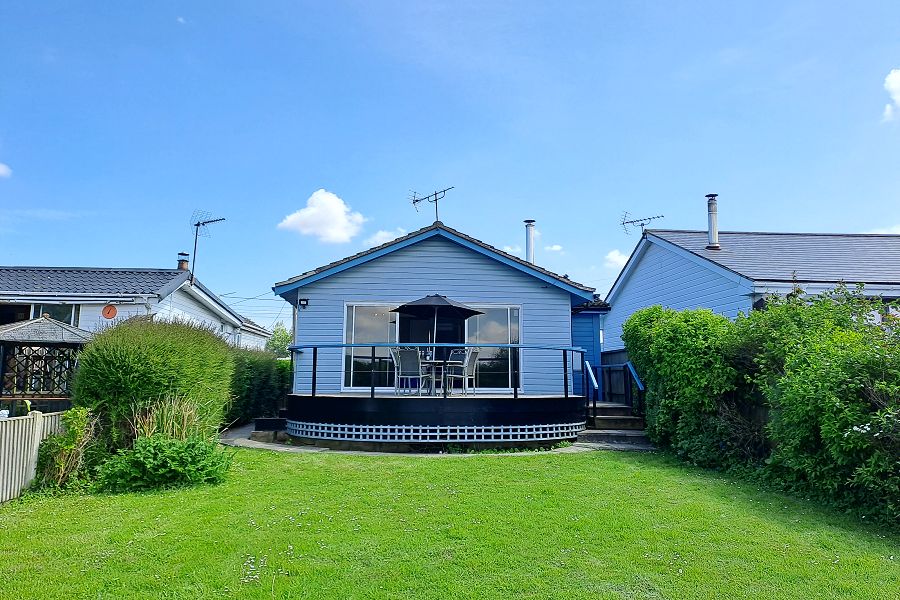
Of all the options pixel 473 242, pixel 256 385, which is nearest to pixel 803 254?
pixel 473 242

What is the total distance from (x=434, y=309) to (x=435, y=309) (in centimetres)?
9

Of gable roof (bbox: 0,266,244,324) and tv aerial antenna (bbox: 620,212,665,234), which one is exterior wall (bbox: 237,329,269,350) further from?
tv aerial antenna (bbox: 620,212,665,234)

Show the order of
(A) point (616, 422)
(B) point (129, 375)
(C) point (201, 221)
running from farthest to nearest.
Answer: (C) point (201, 221) < (A) point (616, 422) < (B) point (129, 375)

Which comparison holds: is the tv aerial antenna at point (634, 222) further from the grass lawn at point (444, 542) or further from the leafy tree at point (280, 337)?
the leafy tree at point (280, 337)

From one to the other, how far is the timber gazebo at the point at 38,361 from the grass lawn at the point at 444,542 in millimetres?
5558

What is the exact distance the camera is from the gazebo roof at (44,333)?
1012 centimetres

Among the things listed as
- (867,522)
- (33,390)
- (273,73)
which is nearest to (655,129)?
(273,73)

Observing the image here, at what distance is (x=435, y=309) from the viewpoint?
34.0 ft

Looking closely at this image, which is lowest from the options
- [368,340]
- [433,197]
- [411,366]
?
[411,366]

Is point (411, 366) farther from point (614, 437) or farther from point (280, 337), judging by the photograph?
point (280, 337)

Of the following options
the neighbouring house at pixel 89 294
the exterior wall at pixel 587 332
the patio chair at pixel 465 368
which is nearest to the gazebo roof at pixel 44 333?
the neighbouring house at pixel 89 294

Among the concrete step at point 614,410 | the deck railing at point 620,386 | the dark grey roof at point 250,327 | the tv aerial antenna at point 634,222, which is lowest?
the concrete step at point 614,410

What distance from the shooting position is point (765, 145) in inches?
573

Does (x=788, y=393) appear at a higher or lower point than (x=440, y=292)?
lower
